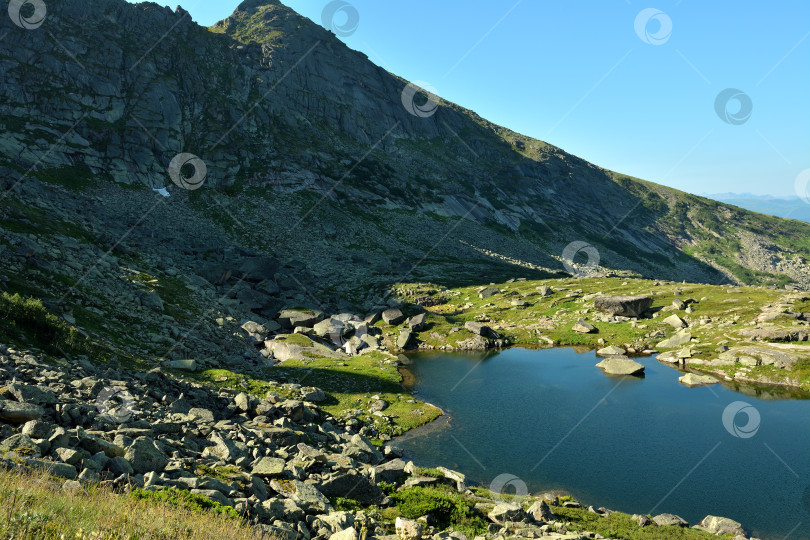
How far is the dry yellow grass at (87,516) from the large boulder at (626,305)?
265ft

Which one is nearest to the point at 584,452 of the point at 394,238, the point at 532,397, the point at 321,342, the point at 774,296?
the point at 532,397

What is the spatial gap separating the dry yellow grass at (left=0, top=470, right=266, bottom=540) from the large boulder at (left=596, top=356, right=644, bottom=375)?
57166 millimetres

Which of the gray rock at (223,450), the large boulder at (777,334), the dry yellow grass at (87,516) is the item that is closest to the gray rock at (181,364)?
the gray rock at (223,450)

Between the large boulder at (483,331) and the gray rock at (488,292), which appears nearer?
the large boulder at (483,331)

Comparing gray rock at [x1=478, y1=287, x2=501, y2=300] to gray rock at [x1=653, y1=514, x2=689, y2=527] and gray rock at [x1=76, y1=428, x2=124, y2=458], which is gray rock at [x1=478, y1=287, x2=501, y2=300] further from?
gray rock at [x1=76, y1=428, x2=124, y2=458]

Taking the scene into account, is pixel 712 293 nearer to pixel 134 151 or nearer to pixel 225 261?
pixel 225 261

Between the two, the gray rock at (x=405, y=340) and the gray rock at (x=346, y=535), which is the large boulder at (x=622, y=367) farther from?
the gray rock at (x=346, y=535)

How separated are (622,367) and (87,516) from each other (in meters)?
61.7

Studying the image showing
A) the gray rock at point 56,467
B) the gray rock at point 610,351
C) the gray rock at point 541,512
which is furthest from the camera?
the gray rock at point 610,351

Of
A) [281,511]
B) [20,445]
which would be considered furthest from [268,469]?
[20,445]

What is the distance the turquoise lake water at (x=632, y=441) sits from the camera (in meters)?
29.5

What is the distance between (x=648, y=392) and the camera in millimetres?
51531

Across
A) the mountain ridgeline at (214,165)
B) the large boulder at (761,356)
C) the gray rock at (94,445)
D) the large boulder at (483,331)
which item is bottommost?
the gray rock at (94,445)

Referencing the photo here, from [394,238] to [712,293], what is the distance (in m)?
90.4
